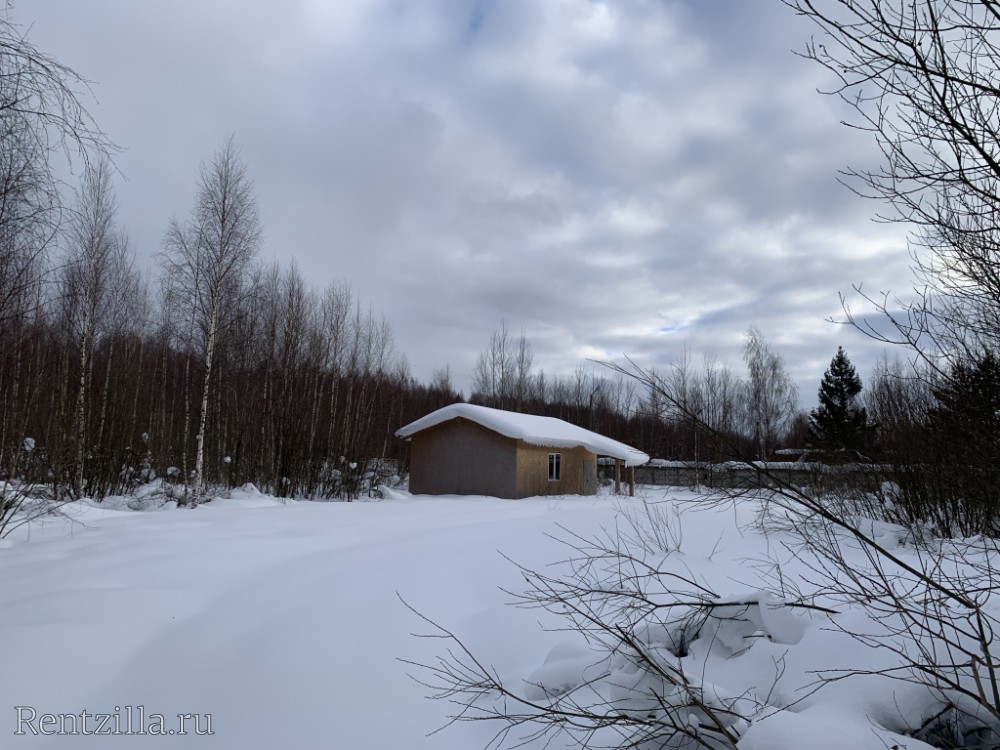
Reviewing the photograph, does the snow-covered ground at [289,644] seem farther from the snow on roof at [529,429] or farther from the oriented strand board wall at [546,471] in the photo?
the oriented strand board wall at [546,471]

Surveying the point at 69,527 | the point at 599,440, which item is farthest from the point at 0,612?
the point at 599,440

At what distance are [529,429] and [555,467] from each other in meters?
2.68

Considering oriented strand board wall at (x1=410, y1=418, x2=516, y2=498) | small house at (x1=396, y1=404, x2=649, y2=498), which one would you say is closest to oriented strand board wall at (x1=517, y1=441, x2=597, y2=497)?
small house at (x1=396, y1=404, x2=649, y2=498)

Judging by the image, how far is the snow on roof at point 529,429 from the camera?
20828 mm

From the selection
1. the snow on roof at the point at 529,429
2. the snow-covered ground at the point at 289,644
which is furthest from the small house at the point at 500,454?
the snow-covered ground at the point at 289,644

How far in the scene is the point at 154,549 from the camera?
20.7ft

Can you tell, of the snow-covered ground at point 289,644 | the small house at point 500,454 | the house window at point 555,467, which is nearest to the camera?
the snow-covered ground at point 289,644

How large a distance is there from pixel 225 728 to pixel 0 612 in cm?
220

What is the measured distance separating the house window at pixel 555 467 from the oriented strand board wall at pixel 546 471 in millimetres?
114

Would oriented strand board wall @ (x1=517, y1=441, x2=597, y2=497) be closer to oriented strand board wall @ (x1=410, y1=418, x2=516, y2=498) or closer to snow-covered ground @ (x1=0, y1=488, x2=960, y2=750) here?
oriented strand board wall @ (x1=410, y1=418, x2=516, y2=498)

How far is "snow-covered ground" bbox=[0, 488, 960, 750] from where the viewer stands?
10.1 feet

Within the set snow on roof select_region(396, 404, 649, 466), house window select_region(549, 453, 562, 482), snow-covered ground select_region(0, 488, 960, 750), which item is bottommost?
snow-covered ground select_region(0, 488, 960, 750)

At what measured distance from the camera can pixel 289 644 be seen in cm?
437

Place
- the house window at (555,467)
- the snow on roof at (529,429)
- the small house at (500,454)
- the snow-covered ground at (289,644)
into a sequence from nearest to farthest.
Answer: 1. the snow-covered ground at (289,644)
2. the snow on roof at (529,429)
3. the small house at (500,454)
4. the house window at (555,467)
